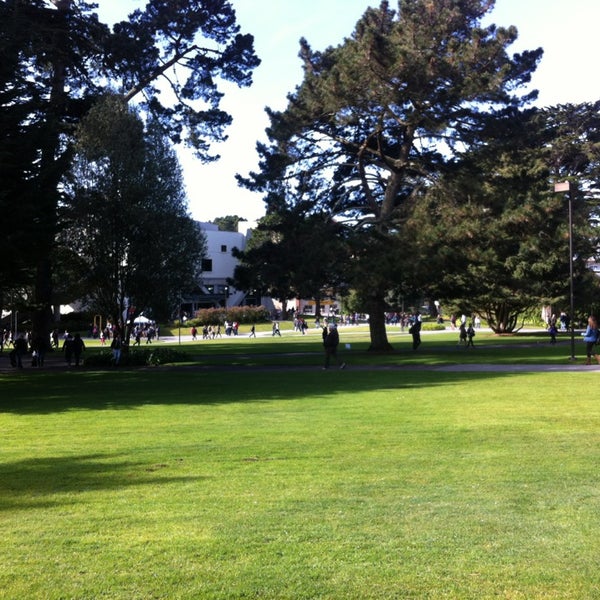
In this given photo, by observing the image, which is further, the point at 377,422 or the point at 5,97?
the point at 5,97

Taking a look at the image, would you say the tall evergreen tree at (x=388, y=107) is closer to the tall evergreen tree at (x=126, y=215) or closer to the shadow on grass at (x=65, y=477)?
the tall evergreen tree at (x=126, y=215)

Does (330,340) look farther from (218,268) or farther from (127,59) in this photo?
(218,268)

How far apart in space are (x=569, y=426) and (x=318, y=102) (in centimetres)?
2373

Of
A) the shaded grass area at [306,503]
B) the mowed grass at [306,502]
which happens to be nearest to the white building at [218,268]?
the mowed grass at [306,502]

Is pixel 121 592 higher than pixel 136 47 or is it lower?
lower

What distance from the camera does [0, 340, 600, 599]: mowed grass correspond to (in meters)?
4.64

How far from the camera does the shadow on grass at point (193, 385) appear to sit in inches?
667

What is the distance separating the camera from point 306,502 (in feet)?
21.7

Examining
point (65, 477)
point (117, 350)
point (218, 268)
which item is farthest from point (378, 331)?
point (218, 268)

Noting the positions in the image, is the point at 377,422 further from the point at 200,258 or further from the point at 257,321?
the point at 257,321

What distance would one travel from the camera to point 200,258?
3034cm

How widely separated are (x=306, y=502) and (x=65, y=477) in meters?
3.20

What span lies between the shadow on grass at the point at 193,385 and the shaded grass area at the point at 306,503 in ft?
8.52

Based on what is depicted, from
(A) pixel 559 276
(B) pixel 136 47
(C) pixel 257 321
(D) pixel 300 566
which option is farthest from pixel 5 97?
(C) pixel 257 321
